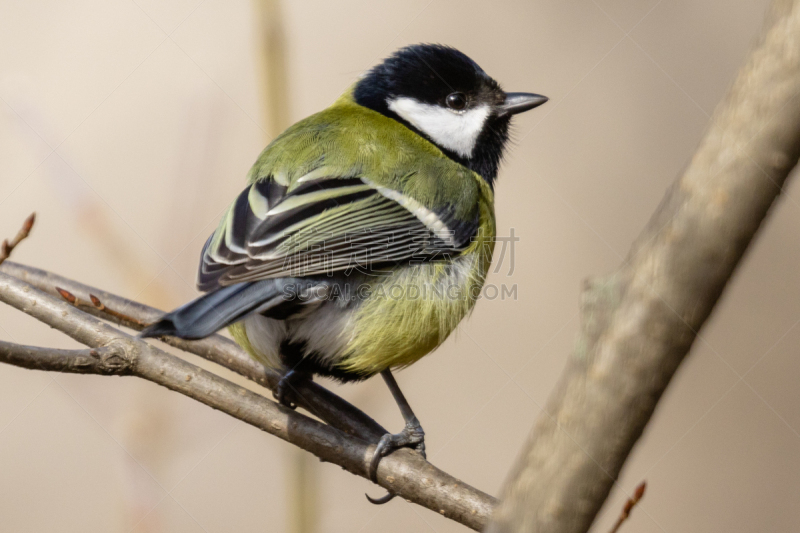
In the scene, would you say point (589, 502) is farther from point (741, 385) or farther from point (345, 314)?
point (741, 385)

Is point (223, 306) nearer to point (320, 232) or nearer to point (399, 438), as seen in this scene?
point (320, 232)

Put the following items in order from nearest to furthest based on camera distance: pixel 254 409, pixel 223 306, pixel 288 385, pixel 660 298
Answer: pixel 660 298, pixel 223 306, pixel 254 409, pixel 288 385

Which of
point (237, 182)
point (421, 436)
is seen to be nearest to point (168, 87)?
point (237, 182)

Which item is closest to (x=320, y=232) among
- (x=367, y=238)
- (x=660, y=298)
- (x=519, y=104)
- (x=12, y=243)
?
(x=367, y=238)

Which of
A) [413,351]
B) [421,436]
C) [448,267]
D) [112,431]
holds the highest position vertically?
[448,267]

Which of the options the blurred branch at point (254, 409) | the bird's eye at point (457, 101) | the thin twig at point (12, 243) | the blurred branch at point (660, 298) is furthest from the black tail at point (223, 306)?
the bird's eye at point (457, 101)

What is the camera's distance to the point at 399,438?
1.57 meters

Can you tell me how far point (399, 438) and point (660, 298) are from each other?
1.13 meters

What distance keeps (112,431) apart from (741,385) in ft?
7.19

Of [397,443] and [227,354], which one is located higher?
[397,443]

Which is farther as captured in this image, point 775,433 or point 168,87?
point 168,87

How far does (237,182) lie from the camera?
2.73m

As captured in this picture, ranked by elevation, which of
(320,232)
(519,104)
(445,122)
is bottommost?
(320,232)

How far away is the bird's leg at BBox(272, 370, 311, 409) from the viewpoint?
1.73m
